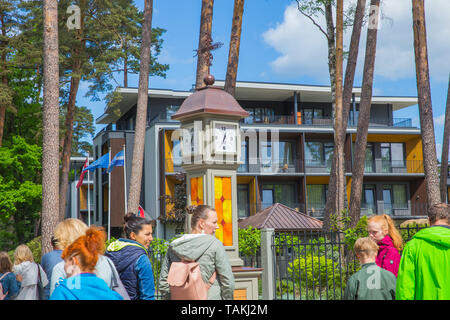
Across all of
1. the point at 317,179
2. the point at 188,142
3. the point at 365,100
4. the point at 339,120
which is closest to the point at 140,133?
the point at 339,120

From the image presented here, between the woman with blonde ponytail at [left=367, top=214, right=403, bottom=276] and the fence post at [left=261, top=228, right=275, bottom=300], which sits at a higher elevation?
the woman with blonde ponytail at [left=367, top=214, right=403, bottom=276]

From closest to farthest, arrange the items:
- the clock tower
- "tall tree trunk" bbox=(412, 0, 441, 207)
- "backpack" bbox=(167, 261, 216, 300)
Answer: "backpack" bbox=(167, 261, 216, 300)
the clock tower
"tall tree trunk" bbox=(412, 0, 441, 207)

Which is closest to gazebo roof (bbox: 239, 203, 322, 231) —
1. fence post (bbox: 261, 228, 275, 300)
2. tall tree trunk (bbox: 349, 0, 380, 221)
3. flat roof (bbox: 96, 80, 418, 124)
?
tall tree trunk (bbox: 349, 0, 380, 221)

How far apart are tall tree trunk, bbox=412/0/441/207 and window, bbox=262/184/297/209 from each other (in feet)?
79.5

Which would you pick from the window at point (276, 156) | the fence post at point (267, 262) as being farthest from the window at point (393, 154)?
the fence post at point (267, 262)

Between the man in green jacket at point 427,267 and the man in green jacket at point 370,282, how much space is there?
4.2 inches

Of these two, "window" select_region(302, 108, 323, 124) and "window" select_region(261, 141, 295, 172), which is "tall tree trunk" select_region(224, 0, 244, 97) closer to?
"window" select_region(261, 141, 295, 172)

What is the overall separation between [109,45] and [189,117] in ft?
70.2

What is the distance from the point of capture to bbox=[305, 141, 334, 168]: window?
131ft

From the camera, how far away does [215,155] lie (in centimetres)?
783

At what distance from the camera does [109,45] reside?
28.2m

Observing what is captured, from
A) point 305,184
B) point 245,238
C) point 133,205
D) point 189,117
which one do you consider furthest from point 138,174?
point 305,184

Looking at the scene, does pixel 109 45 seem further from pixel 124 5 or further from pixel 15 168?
pixel 15 168

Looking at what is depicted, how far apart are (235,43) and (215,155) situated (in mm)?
8402
